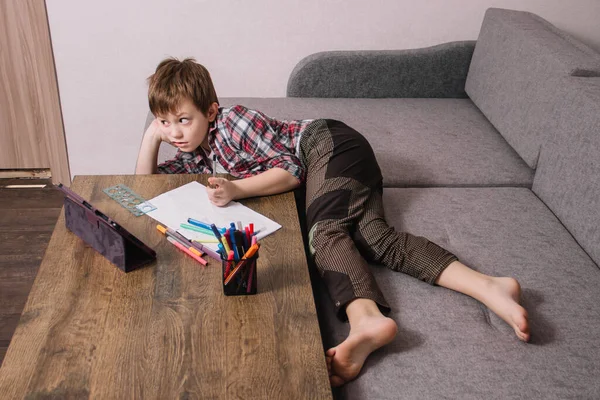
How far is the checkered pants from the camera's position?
1386mm

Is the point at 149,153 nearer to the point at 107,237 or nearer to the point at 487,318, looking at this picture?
the point at 107,237

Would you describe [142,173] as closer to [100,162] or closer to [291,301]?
[291,301]

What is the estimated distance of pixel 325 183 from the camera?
1620 mm

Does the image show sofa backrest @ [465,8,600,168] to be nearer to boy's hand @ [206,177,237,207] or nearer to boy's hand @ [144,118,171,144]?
boy's hand @ [206,177,237,207]

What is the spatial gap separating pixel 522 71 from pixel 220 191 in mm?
1184

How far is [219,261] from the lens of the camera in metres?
1.28

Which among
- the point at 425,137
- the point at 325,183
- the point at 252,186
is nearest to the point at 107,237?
the point at 252,186

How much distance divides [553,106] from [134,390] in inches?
57.0

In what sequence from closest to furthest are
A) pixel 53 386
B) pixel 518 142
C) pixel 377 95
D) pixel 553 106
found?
1. pixel 53 386
2. pixel 553 106
3. pixel 518 142
4. pixel 377 95

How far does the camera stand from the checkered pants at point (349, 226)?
1.39m

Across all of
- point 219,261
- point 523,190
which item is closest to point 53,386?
point 219,261

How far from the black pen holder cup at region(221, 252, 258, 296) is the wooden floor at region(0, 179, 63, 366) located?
3.12 feet

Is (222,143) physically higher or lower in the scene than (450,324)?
higher

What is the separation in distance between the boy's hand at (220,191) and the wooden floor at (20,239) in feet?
Answer: 2.68
